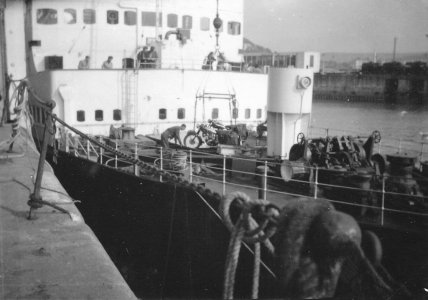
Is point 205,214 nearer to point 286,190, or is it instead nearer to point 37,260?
point 286,190

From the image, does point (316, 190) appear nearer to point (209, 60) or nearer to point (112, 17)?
point (209, 60)

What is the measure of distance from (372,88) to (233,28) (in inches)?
2183

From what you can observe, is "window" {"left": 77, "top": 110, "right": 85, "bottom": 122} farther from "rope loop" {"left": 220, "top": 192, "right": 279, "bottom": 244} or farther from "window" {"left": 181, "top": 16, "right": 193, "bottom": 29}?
"rope loop" {"left": 220, "top": 192, "right": 279, "bottom": 244}

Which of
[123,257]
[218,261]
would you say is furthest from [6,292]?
[123,257]

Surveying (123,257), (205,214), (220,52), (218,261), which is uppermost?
(220,52)

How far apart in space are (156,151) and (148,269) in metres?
3.37

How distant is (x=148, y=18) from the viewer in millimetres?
16297

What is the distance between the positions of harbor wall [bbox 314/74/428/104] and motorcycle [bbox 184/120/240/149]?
170 feet

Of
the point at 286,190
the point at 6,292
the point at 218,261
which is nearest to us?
→ the point at 6,292

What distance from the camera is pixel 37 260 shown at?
4.23 metres

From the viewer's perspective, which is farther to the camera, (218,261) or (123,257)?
(123,257)

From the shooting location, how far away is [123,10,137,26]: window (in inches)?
630

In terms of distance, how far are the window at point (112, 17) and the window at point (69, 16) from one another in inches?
44.6

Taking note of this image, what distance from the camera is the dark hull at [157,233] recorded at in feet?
27.4
